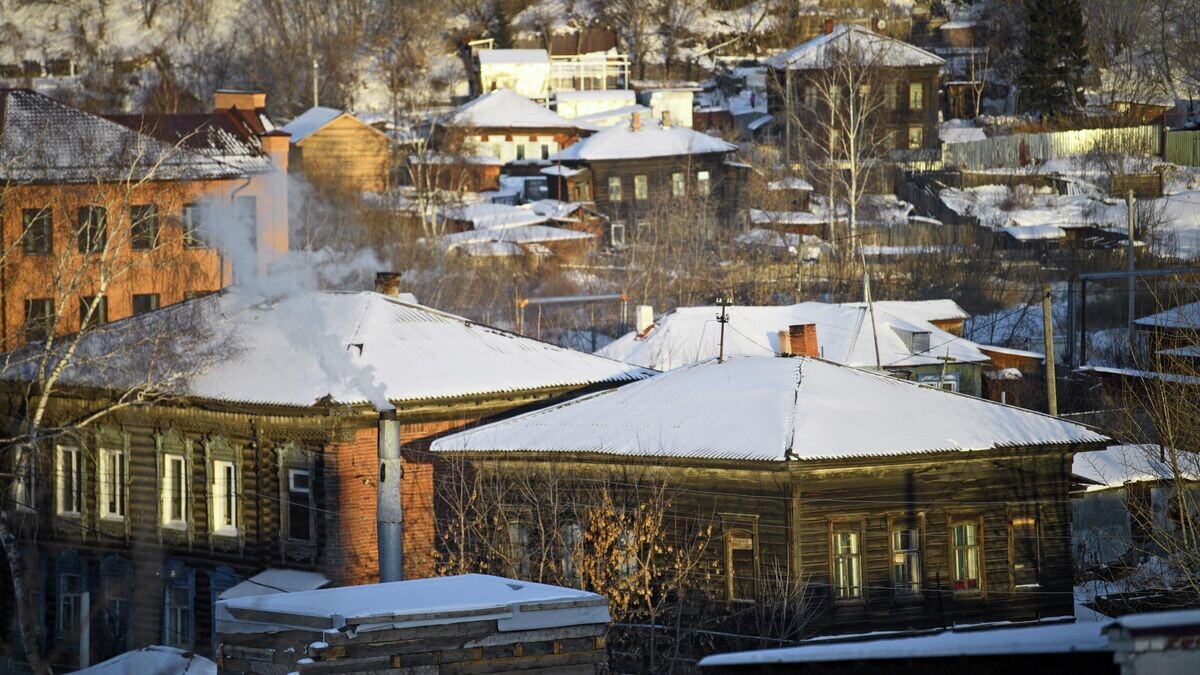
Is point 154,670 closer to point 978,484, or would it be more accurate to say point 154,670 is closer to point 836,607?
point 836,607

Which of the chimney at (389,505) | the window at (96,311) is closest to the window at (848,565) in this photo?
the chimney at (389,505)

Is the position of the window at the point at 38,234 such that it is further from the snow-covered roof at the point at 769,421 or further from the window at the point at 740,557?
the window at the point at 740,557

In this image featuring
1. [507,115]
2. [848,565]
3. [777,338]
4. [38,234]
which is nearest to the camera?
[848,565]

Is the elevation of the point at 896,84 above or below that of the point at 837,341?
above

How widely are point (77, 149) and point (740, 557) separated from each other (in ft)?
71.1

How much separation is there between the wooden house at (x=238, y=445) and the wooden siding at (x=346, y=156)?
33521 mm

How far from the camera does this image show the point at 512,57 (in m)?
82.9

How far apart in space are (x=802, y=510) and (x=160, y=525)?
11584 millimetres

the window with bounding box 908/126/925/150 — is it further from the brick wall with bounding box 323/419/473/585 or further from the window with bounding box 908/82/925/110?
the brick wall with bounding box 323/419/473/585

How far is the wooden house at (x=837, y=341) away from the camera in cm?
3375

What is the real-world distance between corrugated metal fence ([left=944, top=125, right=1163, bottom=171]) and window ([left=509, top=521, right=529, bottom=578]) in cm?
4432

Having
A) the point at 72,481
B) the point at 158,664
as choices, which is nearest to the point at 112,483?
the point at 72,481

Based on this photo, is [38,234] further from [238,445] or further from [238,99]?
[238,99]

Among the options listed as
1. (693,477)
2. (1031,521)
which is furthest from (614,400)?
(1031,521)
